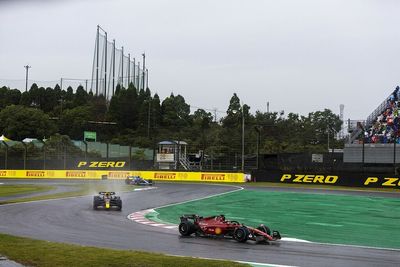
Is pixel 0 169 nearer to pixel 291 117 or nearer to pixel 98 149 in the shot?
pixel 98 149

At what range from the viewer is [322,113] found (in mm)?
118812

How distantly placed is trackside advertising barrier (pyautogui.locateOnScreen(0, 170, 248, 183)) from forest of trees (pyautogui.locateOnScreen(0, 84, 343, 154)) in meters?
19.1

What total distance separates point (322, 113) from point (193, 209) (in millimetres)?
98562

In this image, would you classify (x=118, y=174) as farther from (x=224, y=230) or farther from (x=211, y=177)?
(x=224, y=230)

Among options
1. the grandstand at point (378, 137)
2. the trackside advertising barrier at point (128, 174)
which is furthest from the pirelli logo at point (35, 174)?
the grandstand at point (378, 137)

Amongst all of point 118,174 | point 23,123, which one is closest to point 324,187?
point 118,174

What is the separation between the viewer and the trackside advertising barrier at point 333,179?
43.2 metres

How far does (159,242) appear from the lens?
45.7 feet

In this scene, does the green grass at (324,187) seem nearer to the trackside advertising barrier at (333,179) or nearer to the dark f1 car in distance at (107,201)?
the trackside advertising barrier at (333,179)

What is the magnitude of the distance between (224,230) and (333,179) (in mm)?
33421

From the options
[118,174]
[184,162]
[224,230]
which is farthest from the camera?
[184,162]

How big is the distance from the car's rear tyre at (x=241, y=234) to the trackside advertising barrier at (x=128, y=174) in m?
37.2

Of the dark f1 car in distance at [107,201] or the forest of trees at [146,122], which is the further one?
the forest of trees at [146,122]

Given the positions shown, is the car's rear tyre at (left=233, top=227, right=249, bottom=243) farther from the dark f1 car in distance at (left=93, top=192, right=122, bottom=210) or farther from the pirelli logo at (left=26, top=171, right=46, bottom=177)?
the pirelli logo at (left=26, top=171, right=46, bottom=177)
